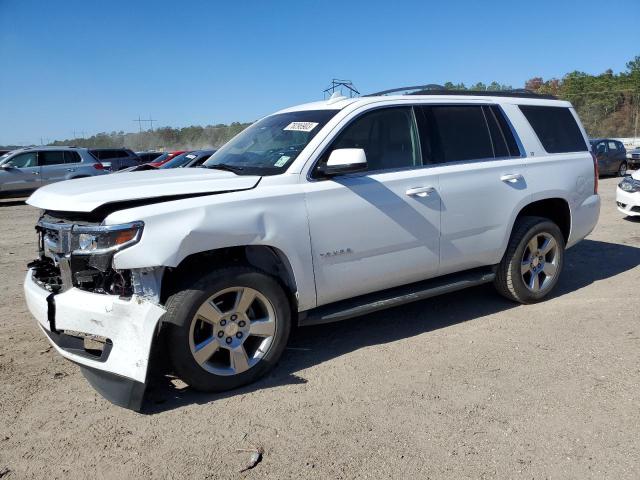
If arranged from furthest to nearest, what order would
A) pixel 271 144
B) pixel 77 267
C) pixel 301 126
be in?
1. pixel 271 144
2. pixel 301 126
3. pixel 77 267

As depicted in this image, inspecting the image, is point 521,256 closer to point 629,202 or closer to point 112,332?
point 112,332

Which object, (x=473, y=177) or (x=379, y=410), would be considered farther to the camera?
(x=473, y=177)

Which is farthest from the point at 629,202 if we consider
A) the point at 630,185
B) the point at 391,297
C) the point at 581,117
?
the point at 581,117

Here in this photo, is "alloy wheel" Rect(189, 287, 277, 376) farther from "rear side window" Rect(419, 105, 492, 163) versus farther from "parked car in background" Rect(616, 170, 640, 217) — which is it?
"parked car in background" Rect(616, 170, 640, 217)

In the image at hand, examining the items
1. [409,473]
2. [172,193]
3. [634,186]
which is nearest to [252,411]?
[409,473]

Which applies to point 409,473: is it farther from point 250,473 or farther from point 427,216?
point 427,216

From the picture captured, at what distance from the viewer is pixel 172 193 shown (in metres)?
3.22

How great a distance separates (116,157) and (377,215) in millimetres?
23154

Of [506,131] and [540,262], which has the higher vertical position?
[506,131]

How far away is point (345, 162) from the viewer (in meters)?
3.60

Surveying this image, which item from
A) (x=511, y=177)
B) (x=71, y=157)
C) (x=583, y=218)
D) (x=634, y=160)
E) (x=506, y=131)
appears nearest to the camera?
(x=511, y=177)

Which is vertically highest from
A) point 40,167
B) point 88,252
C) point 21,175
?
point 40,167

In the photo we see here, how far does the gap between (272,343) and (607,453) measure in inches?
80.7

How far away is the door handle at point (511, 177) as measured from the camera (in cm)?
464
